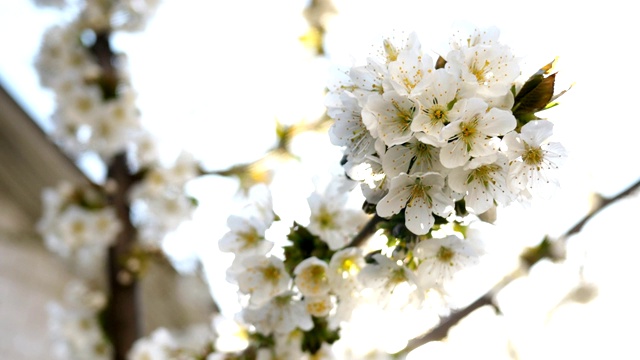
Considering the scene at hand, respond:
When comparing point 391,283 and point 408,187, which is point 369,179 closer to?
point 408,187

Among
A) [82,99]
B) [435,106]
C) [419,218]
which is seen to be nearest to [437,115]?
[435,106]

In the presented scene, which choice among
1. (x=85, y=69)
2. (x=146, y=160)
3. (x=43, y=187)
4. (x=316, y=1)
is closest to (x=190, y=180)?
(x=146, y=160)

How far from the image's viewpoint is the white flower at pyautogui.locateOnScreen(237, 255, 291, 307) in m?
0.73

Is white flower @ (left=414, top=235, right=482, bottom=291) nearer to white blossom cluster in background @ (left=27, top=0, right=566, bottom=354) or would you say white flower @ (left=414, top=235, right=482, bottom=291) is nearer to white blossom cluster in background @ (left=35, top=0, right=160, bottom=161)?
white blossom cluster in background @ (left=27, top=0, right=566, bottom=354)

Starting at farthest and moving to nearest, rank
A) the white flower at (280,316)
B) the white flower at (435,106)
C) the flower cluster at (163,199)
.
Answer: the flower cluster at (163,199) < the white flower at (280,316) < the white flower at (435,106)

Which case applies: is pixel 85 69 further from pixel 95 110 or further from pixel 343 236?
pixel 343 236

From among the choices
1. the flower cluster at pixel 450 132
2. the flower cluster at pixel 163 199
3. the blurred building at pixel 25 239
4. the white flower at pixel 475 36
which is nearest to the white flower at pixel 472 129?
the flower cluster at pixel 450 132

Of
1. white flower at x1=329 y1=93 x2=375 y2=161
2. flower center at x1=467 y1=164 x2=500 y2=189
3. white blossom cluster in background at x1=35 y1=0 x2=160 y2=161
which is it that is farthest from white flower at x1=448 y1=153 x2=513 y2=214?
white blossom cluster in background at x1=35 y1=0 x2=160 y2=161

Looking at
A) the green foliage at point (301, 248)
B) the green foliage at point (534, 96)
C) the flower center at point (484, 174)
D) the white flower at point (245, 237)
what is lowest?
the flower center at point (484, 174)

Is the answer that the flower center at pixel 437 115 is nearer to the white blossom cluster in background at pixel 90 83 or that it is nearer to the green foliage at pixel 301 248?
the green foliage at pixel 301 248

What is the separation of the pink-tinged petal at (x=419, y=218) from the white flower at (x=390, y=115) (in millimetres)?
77

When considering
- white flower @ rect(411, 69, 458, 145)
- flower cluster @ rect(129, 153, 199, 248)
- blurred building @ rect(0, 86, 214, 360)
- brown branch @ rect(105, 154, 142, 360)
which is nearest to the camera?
white flower @ rect(411, 69, 458, 145)

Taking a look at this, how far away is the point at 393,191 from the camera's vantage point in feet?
1.89

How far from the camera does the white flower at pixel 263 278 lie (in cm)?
73
